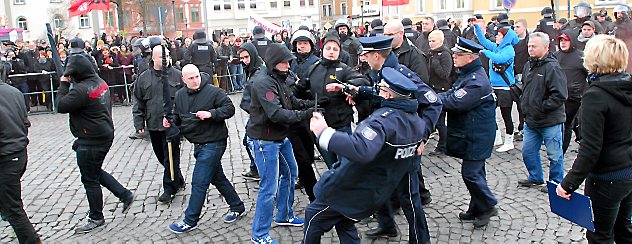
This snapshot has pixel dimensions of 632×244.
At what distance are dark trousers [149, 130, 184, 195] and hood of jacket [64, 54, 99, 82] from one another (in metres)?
1.31

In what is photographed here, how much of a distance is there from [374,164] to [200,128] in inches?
96.7

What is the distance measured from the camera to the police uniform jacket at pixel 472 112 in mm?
5711

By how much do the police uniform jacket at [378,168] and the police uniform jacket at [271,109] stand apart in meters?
1.10

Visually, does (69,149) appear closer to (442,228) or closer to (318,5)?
(442,228)

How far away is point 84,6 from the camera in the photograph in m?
14.4

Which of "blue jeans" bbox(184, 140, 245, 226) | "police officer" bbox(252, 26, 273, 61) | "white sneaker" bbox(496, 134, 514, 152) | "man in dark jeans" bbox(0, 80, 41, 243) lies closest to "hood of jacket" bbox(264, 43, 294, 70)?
"blue jeans" bbox(184, 140, 245, 226)

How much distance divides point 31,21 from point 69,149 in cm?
5579

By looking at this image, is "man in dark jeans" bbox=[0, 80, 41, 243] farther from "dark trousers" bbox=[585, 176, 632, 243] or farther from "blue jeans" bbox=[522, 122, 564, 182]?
"blue jeans" bbox=[522, 122, 564, 182]

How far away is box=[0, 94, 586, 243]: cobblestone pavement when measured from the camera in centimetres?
579

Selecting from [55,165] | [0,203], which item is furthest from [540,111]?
[55,165]

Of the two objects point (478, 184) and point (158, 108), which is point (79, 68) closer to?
point (158, 108)

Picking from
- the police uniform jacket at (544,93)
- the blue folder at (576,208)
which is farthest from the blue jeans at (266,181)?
the police uniform jacket at (544,93)

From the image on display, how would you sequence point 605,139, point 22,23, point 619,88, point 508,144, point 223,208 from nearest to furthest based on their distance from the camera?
point 619,88
point 605,139
point 223,208
point 508,144
point 22,23

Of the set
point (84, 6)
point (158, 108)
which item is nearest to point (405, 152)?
point (158, 108)
